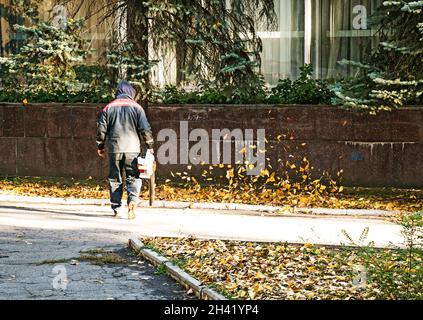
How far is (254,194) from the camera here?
15.8m

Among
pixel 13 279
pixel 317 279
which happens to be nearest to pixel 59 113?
pixel 13 279

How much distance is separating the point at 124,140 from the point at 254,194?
10.9ft

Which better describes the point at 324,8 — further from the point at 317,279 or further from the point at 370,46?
the point at 317,279

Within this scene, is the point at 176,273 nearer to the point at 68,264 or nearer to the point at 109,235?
the point at 68,264

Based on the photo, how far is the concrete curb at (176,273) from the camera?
848 centimetres

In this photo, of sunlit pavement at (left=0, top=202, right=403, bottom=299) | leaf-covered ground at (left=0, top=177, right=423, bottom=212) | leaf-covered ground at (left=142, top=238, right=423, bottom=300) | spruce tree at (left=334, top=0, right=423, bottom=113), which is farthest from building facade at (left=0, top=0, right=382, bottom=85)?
leaf-covered ground at (left=142, top=238, right=423, bottom=300)

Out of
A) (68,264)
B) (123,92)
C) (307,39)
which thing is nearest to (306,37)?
(307,39)

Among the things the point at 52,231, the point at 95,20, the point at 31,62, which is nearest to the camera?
the point at 52,231

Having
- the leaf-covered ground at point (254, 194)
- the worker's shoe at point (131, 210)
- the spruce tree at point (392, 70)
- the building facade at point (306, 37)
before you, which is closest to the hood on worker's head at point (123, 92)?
the worker's shoe at point (131, 210)

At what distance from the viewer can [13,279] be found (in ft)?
30.9

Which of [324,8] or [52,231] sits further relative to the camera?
[324,8]

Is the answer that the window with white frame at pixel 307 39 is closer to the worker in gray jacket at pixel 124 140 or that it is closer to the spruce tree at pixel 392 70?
the spruce tree at pixel 392 70

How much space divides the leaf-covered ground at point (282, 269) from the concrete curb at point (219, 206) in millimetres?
3453
